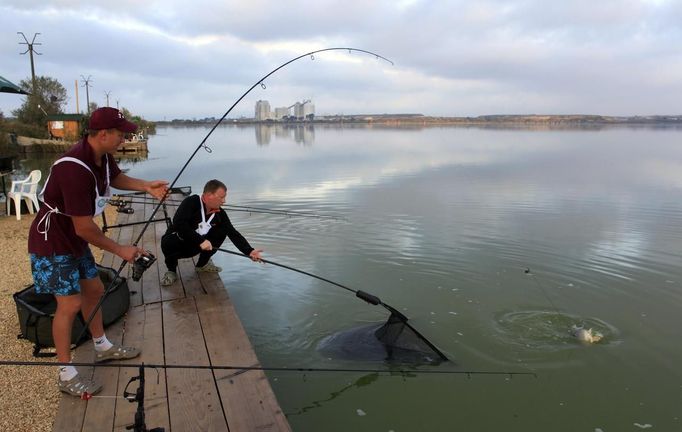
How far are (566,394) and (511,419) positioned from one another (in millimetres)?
664

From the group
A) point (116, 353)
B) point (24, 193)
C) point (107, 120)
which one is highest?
point (107, 120)

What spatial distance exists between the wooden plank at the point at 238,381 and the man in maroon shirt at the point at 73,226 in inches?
31.2

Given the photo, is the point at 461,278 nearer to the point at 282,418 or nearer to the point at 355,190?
the point at 282,418

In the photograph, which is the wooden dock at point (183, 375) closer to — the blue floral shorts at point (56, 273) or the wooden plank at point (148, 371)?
the wooden plank at point (148, 371)

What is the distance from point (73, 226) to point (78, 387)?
98 centimetres

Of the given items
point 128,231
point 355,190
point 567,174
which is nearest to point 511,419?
point 128,231

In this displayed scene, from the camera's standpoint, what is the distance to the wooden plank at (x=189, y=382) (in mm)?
2672

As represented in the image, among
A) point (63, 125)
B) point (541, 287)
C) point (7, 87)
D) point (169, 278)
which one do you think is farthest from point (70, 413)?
point (63, 125)

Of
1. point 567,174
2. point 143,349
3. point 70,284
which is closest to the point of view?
point 70,284

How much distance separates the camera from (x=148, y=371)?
3.18 m

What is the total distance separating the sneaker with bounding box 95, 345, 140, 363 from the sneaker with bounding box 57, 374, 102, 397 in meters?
0.31

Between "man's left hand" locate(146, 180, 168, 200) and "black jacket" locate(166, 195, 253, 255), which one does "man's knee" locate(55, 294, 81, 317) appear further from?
"black jacket" locate(166, 195, 253, 255)

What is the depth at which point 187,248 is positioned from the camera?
4.89m

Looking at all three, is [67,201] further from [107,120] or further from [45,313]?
[45,313]
